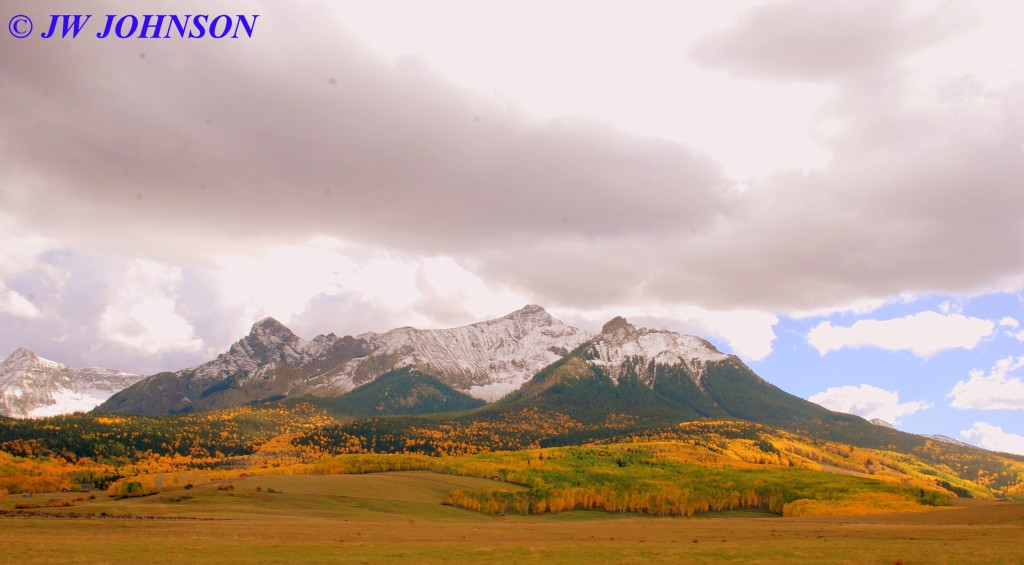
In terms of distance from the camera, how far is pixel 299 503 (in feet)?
587

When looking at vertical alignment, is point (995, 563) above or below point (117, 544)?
above

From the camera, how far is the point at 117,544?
73.6m

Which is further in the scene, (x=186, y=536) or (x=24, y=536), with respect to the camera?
(x=186, y=536)

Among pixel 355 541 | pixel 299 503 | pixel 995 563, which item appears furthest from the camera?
pixel 299 503

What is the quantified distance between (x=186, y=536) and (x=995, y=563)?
80775 mm

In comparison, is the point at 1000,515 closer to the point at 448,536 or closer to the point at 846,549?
the point at 846,549

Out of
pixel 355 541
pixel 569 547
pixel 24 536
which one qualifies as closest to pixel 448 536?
pixel 355 541

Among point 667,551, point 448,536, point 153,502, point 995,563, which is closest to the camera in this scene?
point 995,563

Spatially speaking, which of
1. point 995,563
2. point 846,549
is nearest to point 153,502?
point 846,549

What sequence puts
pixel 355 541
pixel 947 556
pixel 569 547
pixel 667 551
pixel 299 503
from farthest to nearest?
pixel 299 503 < pixel 355 541 < pixel 569 547 < pixel 667 551 < pixel 947 556

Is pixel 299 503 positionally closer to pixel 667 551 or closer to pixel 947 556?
pixel 667 551

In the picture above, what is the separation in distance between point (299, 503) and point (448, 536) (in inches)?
3785

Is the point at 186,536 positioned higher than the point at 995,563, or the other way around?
the point at 995,563

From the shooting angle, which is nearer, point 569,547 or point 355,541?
point 569,547
